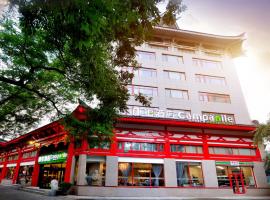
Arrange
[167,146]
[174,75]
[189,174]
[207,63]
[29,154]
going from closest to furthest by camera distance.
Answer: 1. [189,174]
2. [167,146]
3. [29,154]
4. [174,75]
5. [207,63]

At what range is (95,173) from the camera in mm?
16391

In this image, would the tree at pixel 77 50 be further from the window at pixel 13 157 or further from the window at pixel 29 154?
the window at pixel 13 157

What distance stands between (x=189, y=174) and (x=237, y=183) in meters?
4.91

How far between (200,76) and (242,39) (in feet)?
26.1

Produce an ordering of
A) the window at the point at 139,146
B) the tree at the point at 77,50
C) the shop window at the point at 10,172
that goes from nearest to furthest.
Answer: the tree at the point at 77,50
the window at the point at 139,146
the shop window at the point at 10,172

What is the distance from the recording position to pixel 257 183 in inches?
749

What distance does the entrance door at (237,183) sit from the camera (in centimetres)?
1852

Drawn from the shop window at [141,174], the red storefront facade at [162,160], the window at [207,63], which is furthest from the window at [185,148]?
the window at [207,63]

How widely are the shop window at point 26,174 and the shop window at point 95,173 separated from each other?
11257mm

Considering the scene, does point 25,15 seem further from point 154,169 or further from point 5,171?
point 5,171

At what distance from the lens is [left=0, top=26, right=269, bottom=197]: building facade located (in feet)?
54.7

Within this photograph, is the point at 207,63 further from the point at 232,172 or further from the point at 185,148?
the point at 232,172

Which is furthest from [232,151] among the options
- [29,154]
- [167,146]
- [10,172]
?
[10,172]

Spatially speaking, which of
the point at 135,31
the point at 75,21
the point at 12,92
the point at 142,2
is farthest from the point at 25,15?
the point at 12,92
